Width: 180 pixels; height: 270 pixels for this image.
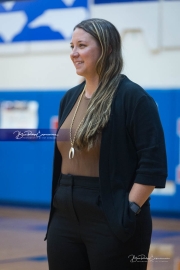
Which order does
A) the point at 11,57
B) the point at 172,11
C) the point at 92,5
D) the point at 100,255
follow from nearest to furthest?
the point at 100,255 → the point at 172,11 → the point at 92,5 → the point at 11,57

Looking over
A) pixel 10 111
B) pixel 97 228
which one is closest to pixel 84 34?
pixel 97 228

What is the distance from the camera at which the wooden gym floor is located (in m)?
4.10

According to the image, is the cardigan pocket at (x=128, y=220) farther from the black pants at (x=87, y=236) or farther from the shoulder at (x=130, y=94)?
the shoulder at (x=130, y=94)

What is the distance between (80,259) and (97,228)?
0.48 feet

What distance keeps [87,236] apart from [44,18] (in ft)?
19.1

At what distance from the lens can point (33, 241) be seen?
5.05 m

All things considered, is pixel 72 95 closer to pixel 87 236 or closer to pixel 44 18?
pixel 87 236

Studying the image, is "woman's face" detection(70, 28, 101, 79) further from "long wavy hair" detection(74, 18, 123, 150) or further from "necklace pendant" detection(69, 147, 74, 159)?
"necklace pendant" detection(69, 147, 74, 159)

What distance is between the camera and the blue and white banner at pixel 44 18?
23.2 feet

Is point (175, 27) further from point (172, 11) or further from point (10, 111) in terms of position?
point (10, 111)

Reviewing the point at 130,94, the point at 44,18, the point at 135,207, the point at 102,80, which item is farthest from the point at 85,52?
the point at 44,18

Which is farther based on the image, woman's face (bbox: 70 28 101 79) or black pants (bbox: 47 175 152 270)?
woman's face (bbox: 70 28 101 79)

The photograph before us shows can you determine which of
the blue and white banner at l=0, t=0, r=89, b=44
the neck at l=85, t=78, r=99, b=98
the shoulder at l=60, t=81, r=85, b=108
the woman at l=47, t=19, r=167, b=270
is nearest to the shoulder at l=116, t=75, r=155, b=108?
the woman at l=47, t=19, r=167, b=270

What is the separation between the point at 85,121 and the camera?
178 cm
